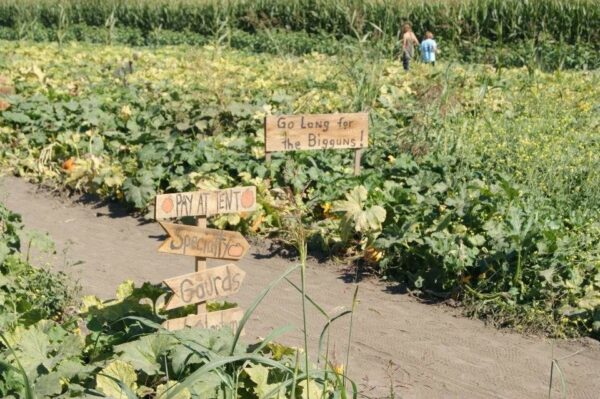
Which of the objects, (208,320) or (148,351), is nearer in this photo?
(148,351)

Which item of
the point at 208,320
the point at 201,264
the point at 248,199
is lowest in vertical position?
the point at 208,320

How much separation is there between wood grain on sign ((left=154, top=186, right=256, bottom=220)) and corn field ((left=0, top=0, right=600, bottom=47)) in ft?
37.6

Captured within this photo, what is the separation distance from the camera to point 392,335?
580 centimetres

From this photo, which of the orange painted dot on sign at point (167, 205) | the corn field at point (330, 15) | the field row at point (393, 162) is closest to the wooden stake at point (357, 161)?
the field row at point (393, 162)

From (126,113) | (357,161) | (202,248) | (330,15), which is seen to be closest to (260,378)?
(202,248)

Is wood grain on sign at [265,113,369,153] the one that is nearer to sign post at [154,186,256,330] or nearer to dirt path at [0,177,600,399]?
dirt path at [0,177,600,399]

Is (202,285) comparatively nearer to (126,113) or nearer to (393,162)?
(393,162)

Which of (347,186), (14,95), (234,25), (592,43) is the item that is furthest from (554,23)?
(347,186)

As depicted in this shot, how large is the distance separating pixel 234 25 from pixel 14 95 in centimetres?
2015

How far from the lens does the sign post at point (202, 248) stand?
4.73 metres

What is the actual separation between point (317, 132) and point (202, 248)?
3.39 m

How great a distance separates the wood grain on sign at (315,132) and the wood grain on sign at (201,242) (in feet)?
10.4

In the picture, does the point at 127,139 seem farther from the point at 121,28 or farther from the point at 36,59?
the point at 121,28

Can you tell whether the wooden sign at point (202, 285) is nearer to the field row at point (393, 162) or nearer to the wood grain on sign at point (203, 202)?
the wood grain on sign at point (203, 202)
